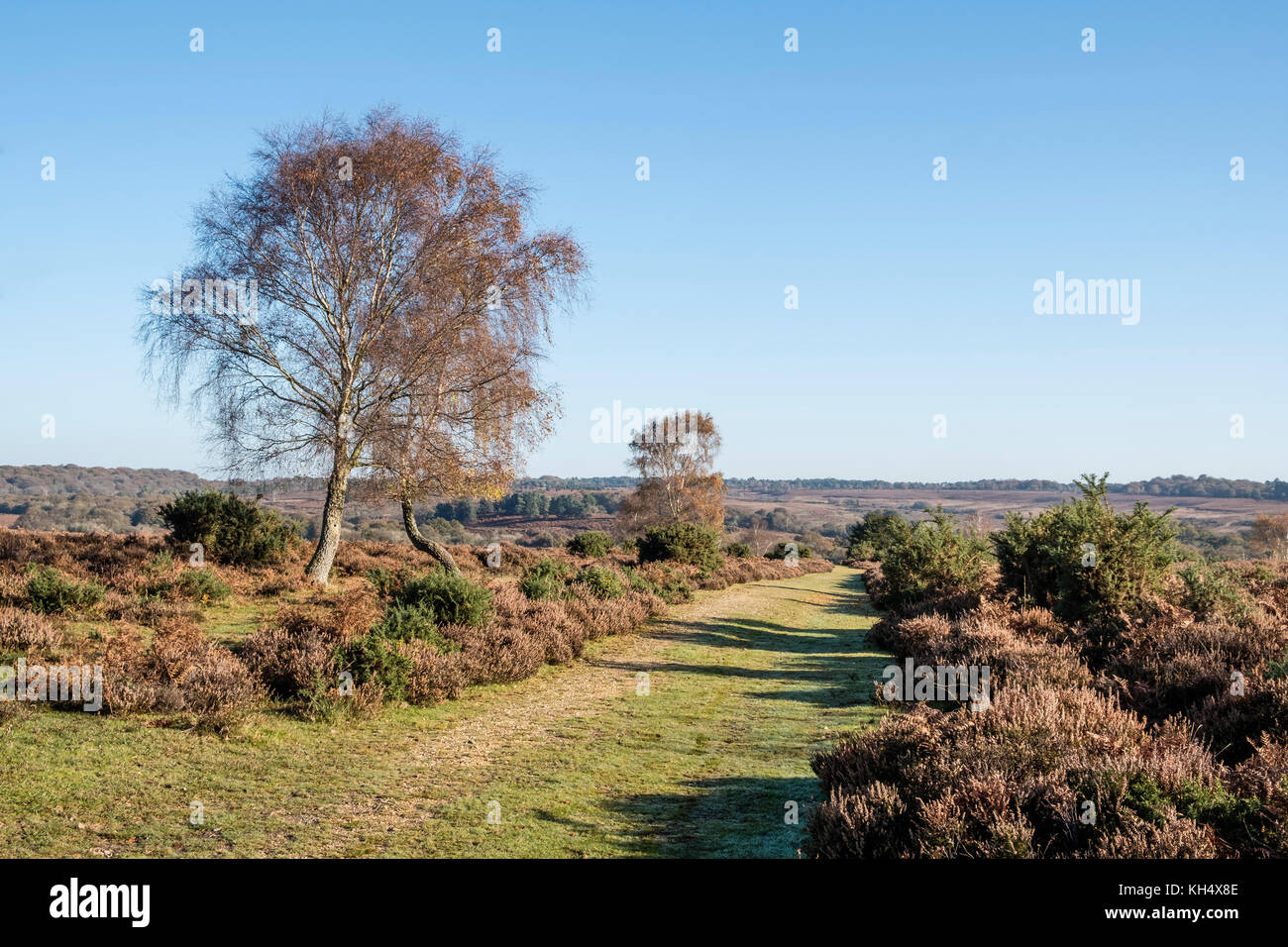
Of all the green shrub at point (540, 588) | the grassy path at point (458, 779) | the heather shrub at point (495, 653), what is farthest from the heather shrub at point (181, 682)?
the green shrub at point (540, 588)

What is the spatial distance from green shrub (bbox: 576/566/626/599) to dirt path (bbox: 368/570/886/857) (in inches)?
98.1

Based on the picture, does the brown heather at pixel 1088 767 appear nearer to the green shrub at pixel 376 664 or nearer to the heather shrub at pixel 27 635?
the green shrub at pixel 376 664

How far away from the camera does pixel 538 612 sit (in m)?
14.0

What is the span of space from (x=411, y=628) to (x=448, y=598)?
5.98 ft

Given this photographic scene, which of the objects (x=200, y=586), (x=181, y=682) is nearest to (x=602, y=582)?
(x=200, y=586)

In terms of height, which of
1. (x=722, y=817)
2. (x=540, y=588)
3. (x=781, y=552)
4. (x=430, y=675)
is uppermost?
(x=540, y=588)

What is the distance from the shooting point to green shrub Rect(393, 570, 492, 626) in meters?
12.0

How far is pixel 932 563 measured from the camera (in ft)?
71.2

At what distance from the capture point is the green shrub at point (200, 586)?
13.5 meters

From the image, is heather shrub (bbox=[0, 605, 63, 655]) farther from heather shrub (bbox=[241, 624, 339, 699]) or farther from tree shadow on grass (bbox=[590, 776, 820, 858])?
tree shadow on grass (bbox=[590, 776, 820, 858])

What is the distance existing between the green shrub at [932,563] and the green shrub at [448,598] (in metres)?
12.4

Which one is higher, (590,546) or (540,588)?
(540,588)

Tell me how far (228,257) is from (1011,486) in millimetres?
177661

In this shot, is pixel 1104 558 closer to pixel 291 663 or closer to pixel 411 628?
pixel 411 628
